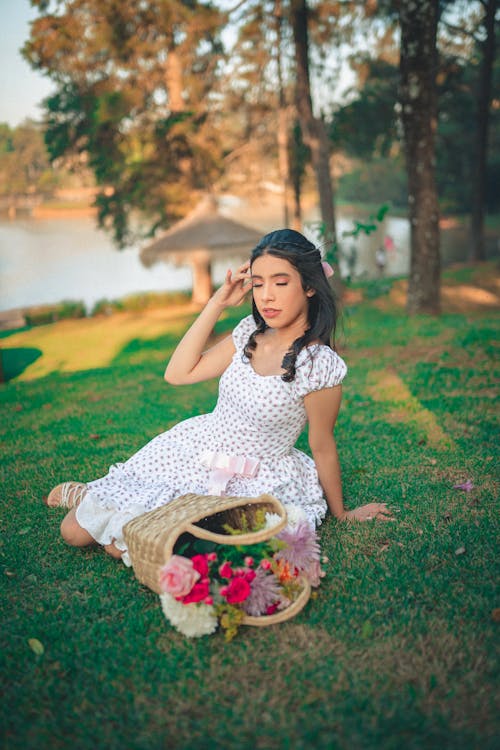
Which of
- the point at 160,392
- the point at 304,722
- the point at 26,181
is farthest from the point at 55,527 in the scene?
the point at 26,181

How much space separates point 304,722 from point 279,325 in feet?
5.46

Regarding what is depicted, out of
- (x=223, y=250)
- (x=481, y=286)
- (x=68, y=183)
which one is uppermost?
(x=68, y=183)

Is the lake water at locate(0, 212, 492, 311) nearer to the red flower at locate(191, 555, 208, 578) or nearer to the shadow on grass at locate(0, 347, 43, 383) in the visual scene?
the shadow on grass at locate(0, 347, 43, 383)

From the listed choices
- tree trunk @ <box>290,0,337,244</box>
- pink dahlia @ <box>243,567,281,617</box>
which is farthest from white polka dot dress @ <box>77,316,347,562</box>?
tree trunk @ <box>290,0,337,244</box>

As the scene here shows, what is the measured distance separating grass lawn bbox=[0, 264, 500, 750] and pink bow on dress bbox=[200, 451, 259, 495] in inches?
21.8

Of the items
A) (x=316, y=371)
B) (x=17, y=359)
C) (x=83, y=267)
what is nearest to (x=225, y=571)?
(x=316, y=371)

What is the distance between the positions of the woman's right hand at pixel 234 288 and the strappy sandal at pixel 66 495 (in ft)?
4.71

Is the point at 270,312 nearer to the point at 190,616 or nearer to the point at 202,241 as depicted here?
the point at 190,616

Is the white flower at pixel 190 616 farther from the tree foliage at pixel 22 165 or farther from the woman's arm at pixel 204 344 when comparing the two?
the tree foliage at pixel 22 165

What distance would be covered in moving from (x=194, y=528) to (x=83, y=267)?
36.0 meters

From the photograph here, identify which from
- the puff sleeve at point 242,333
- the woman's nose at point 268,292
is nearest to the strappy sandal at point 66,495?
the puff sleeve at point 242,333

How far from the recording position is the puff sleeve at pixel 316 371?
280 centimetres

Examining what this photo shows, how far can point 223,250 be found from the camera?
34.8ft

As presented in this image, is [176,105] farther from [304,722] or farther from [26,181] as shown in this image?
[26,181]
